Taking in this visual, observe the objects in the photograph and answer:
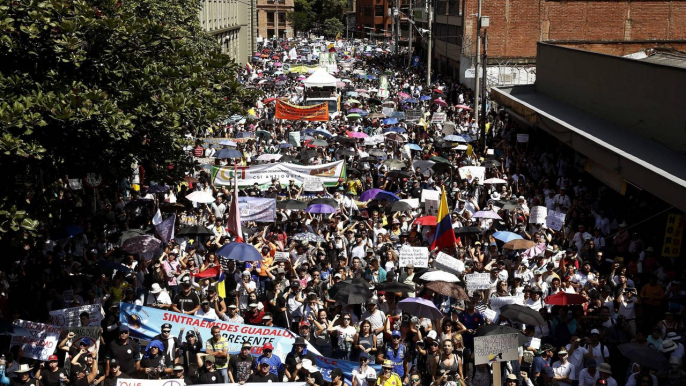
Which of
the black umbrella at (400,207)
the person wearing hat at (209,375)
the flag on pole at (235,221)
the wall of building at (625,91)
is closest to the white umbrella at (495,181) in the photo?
the black umbrella at (400,207)

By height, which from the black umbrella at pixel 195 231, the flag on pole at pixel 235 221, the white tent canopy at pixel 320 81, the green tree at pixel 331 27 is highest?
the green tree at pixel 331 27

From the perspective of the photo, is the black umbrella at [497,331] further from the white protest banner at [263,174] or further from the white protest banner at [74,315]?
the white protest banner at [263,174]

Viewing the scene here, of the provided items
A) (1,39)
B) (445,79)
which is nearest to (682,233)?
(1,39)

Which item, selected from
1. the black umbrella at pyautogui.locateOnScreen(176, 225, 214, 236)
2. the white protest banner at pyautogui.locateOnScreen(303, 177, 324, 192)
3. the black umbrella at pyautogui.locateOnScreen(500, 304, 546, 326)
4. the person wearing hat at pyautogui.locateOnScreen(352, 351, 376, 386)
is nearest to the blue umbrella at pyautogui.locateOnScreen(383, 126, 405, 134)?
the white protest banner at pyautogui.locateOnScreen(303, 177, 324, 192)

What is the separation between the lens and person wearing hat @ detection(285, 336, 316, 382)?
1129cm

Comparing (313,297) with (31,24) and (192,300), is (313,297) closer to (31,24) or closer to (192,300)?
(192,300)

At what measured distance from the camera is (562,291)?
13547 mm

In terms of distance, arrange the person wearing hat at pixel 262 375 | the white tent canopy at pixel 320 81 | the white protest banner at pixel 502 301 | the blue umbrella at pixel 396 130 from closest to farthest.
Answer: the person wearing hat at pixel 262 375 < the white protest banner at pixel 502 301 < the blue umbrella at pixel 396 130 < the white tent canopy at pixel 320 81

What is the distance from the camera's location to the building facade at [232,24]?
56.5 m

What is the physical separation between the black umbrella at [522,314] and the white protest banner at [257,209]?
21.5 feet

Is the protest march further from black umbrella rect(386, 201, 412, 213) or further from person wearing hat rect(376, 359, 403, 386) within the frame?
black umbrella rect(386, 201, 412, 213)

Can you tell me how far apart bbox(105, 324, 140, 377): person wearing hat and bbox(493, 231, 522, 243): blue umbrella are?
7.51 meters

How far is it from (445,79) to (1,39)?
1984 inches

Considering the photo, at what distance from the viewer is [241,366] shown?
11.3 meters
